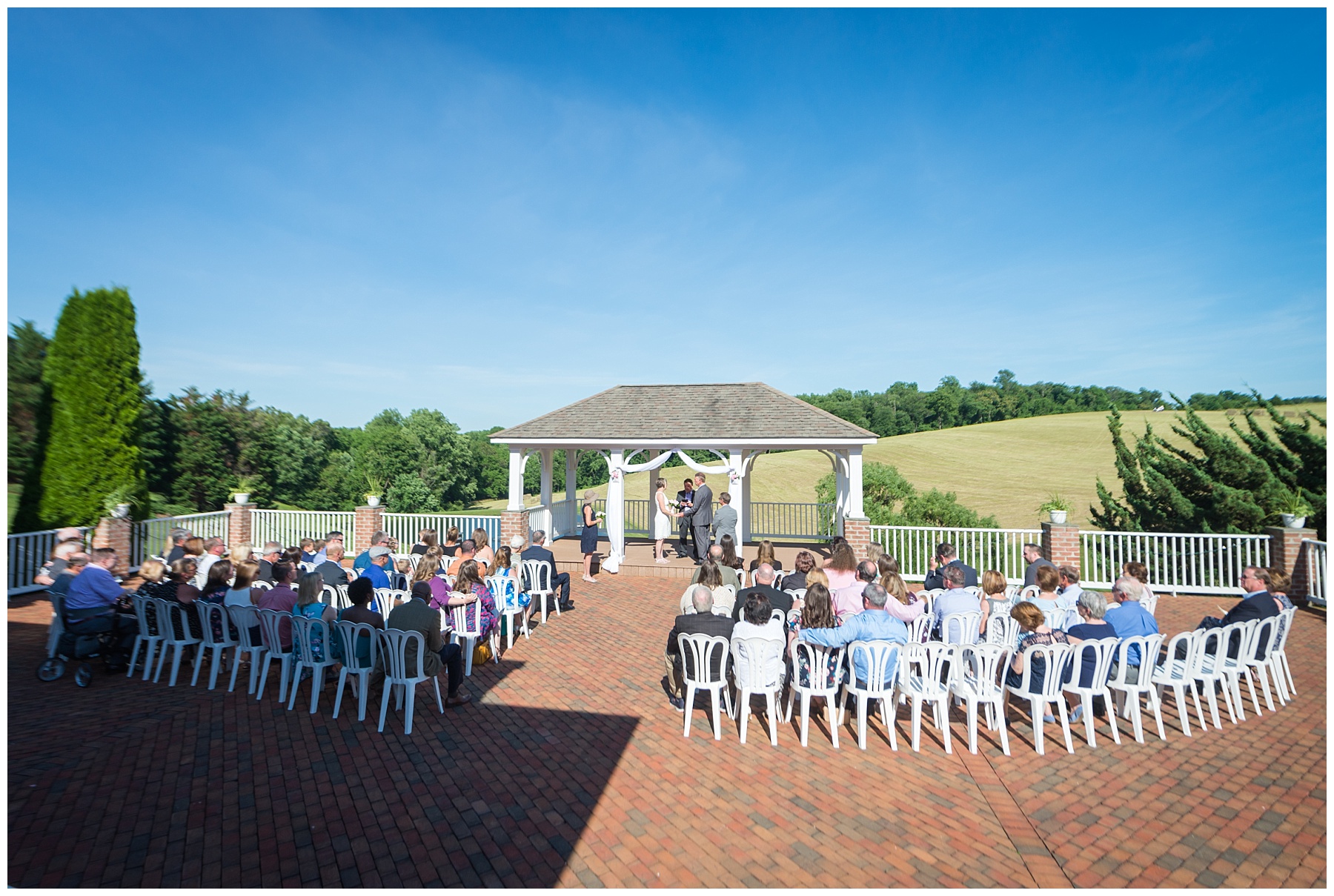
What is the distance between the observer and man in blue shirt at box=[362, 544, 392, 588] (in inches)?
325

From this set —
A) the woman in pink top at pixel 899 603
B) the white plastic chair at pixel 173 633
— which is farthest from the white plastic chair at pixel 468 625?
the woman in pink top at pixel 899 603

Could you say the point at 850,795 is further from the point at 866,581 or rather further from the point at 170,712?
the point at 170,712

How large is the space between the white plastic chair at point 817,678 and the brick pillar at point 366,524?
13.0 m

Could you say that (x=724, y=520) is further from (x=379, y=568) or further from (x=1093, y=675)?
(x=1093, y=675)

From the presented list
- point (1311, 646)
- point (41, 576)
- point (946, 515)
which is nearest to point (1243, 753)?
point (1311, 646)

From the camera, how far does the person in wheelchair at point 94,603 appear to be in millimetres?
7180

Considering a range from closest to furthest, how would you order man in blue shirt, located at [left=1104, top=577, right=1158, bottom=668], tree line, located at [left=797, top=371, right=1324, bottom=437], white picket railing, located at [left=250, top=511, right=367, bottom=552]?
man in blue shirt, located at [left=1104, top=577, right=1158, bottom=668] → white picket railing, located at [left=250, top=511, right=367, bottom=552] → tree line, located at [left=797, top=371, right=1324, bottom=437]

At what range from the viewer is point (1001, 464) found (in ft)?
182

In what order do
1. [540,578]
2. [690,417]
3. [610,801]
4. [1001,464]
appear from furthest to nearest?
[1001,464]
[690,417]
[540,578]
[610,801]

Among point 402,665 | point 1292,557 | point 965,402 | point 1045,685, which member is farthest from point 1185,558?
point 965,402

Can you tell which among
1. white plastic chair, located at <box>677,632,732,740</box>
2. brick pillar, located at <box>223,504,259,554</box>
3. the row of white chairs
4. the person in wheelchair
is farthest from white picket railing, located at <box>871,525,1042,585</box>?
brick pillar, located at <box>223,504,259,554</box>

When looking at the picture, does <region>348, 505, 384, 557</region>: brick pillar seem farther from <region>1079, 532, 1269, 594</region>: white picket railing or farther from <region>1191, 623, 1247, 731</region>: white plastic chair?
<region>1191, 623, 1247, 731</region>: white plastic chair

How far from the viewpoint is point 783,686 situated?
6574mm

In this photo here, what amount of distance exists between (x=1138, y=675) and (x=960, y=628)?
1.42 m
